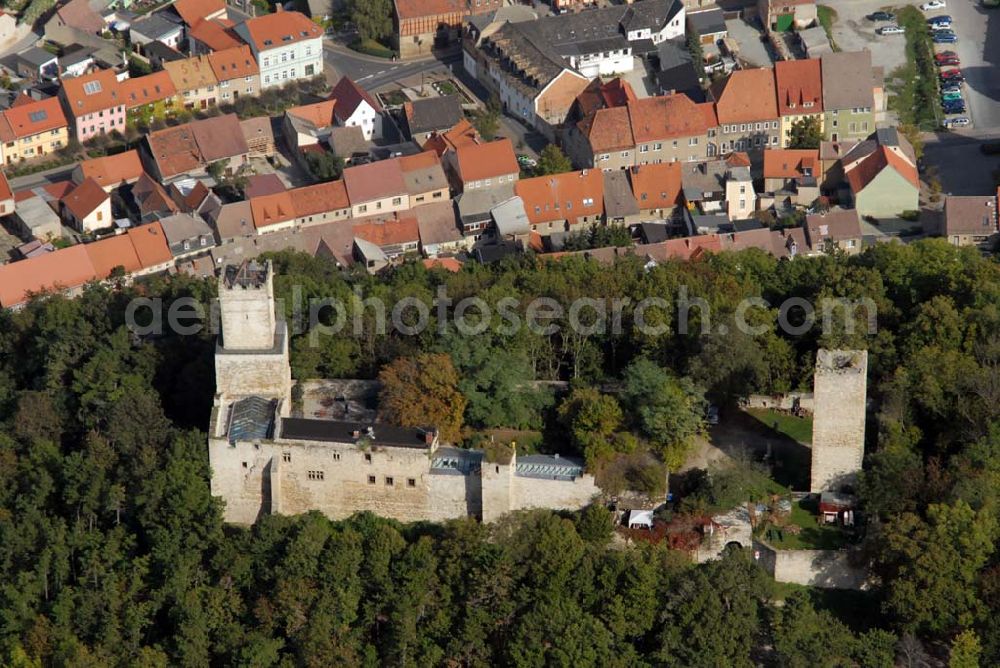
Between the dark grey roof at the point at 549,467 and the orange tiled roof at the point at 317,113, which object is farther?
the orange tiled roof at the point at 317,113

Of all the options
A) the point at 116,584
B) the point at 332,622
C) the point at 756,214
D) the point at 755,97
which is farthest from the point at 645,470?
the point at 755,97

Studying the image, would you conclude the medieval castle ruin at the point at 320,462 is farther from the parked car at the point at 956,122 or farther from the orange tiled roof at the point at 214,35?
the parked car at the point at 956,122

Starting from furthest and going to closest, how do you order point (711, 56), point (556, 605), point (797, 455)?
point (711, 56)
point (797, 455)
point (556, 605)

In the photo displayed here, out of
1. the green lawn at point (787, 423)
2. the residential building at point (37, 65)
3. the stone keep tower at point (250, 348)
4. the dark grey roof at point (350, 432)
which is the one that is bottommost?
the green lawn at point (787, 423)

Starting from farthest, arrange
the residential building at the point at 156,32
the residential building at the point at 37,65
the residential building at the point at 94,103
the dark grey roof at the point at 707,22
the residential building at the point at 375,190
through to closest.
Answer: the residential building at the point at 156,32 < the dark grey roof at the point at 707,22 < the residential building at the point at 37,65 < the residential building at the point at 94,103 < the residential building at the point at 375,190

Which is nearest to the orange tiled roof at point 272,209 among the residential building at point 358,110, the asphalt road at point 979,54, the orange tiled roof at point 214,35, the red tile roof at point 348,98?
the residential building at point 358,110

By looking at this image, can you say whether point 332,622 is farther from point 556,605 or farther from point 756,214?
point 756,214

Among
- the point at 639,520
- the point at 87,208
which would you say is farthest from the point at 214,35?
the point at 639,520
